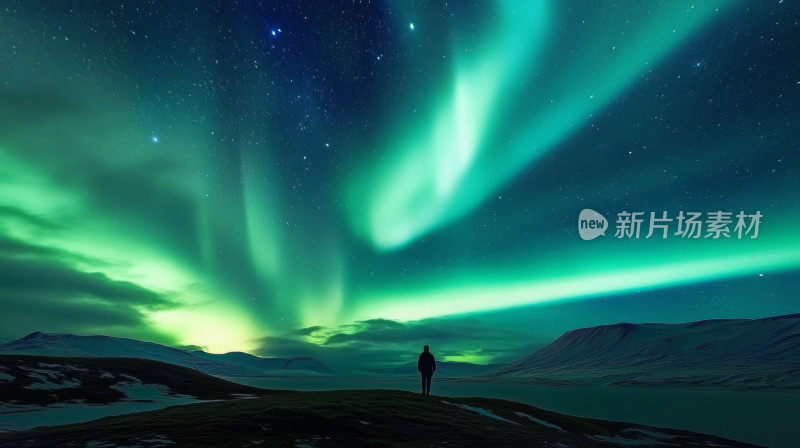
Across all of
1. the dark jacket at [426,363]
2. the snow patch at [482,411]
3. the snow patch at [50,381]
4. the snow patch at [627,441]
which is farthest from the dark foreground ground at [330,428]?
the snow patch at [50,381]

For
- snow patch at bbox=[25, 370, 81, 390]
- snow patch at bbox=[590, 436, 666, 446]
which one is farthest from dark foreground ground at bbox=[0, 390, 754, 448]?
snow patch at bbox=[25, 370, 81, 390]

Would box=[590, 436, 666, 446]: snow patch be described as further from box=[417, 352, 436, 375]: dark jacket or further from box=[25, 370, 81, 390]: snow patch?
box=[25, 370, 81, 390]: snow patch

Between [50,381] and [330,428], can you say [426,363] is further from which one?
[50,381]

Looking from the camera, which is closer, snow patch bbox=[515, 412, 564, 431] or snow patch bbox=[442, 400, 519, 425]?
snow patch bbox=[442, 400, 519, 425]

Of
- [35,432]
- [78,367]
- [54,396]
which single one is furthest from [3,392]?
[35,432]

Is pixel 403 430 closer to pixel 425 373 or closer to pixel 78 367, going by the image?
pixel 425 373

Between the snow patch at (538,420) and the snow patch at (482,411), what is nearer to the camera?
the snow patch at (482,411)

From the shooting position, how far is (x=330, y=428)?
83.9ft

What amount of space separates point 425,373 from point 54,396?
5106 centimetres

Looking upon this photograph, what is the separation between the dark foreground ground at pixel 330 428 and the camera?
2241cm

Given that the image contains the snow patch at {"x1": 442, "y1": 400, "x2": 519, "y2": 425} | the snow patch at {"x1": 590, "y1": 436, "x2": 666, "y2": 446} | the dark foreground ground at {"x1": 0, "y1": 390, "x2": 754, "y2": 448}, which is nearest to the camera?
the dark foreground ground at {"x1": 0, "y1": 390, "x2": 754, "y2": 448}

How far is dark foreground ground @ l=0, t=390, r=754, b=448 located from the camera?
22.4 metres

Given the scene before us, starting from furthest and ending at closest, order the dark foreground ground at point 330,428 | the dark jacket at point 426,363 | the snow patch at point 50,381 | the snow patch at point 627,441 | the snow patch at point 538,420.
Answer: the snow patch at point 50,381 < the snow patch at point 538,420 < the snow patch at point 627,441 < the dark jacket at point 426,363 < the dark foreground ground at point 330,428

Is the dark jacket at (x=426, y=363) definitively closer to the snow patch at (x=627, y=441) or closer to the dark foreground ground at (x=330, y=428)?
the dark foreground ground at (x=330, y=428)
